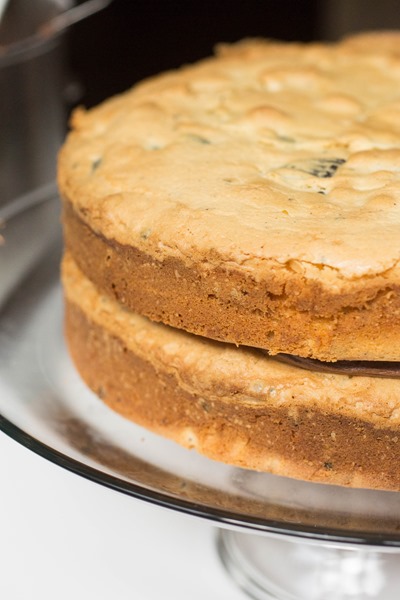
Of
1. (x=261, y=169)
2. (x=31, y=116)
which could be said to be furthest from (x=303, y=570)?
(x=31, y=116)

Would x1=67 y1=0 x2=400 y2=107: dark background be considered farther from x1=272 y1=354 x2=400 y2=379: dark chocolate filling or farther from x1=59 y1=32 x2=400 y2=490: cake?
x1=272 y1=354 x2=400 y2=379: dark chocolate filling

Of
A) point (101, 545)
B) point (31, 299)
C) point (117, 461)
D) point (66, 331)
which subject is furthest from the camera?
point (31, 299)

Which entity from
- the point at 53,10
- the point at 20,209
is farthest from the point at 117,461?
the point at 53,10

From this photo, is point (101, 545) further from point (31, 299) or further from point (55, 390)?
point (31, 299)

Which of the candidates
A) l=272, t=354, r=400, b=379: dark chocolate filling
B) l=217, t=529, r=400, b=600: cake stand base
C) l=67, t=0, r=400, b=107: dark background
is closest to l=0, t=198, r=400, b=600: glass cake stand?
l=217, t=529, r=400, b=600: cake stand base

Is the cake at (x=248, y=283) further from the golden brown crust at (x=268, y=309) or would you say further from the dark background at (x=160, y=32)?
the dark background at (x=160, y=32)

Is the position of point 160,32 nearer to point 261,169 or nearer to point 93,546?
point 261,169
